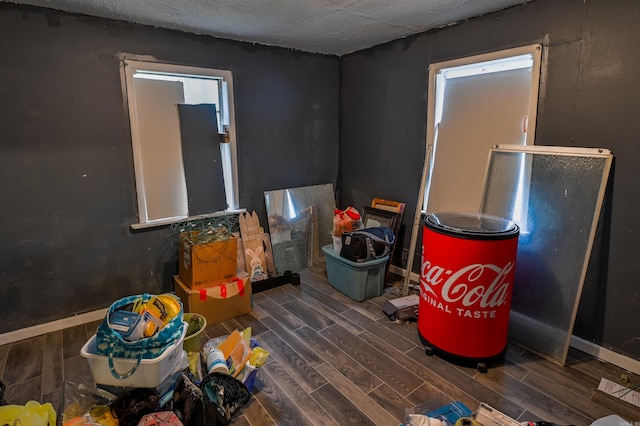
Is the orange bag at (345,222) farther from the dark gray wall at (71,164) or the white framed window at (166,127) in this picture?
the dark gray wall at (71,164)

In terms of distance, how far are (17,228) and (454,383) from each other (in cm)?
299

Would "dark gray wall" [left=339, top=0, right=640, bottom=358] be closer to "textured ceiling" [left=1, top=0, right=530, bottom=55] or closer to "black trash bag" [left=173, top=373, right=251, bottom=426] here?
"textured ceiling" [left=1, top=0, right=530, bottom=55]

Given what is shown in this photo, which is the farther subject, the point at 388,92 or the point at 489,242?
the point at 388,92

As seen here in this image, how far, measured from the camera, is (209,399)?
174 centimetres

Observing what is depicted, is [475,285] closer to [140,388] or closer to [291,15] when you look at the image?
[140,388]

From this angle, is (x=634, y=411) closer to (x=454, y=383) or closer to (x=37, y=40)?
(x=454, y=383)

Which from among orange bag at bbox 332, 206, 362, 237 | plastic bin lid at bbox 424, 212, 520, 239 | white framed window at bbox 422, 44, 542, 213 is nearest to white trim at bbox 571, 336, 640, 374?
plastic bin lid at bbox 424, 212, 520, 239

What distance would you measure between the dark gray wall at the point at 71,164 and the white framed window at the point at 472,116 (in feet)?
5.97

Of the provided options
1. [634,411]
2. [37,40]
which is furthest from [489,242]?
[37,40]

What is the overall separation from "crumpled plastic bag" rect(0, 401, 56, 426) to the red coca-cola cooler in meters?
1.98

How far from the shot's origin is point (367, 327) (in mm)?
2654

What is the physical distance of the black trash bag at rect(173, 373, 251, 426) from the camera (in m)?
1.63

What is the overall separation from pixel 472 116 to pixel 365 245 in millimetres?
1335

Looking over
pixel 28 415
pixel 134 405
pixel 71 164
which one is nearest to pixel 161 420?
pixel 134 405
